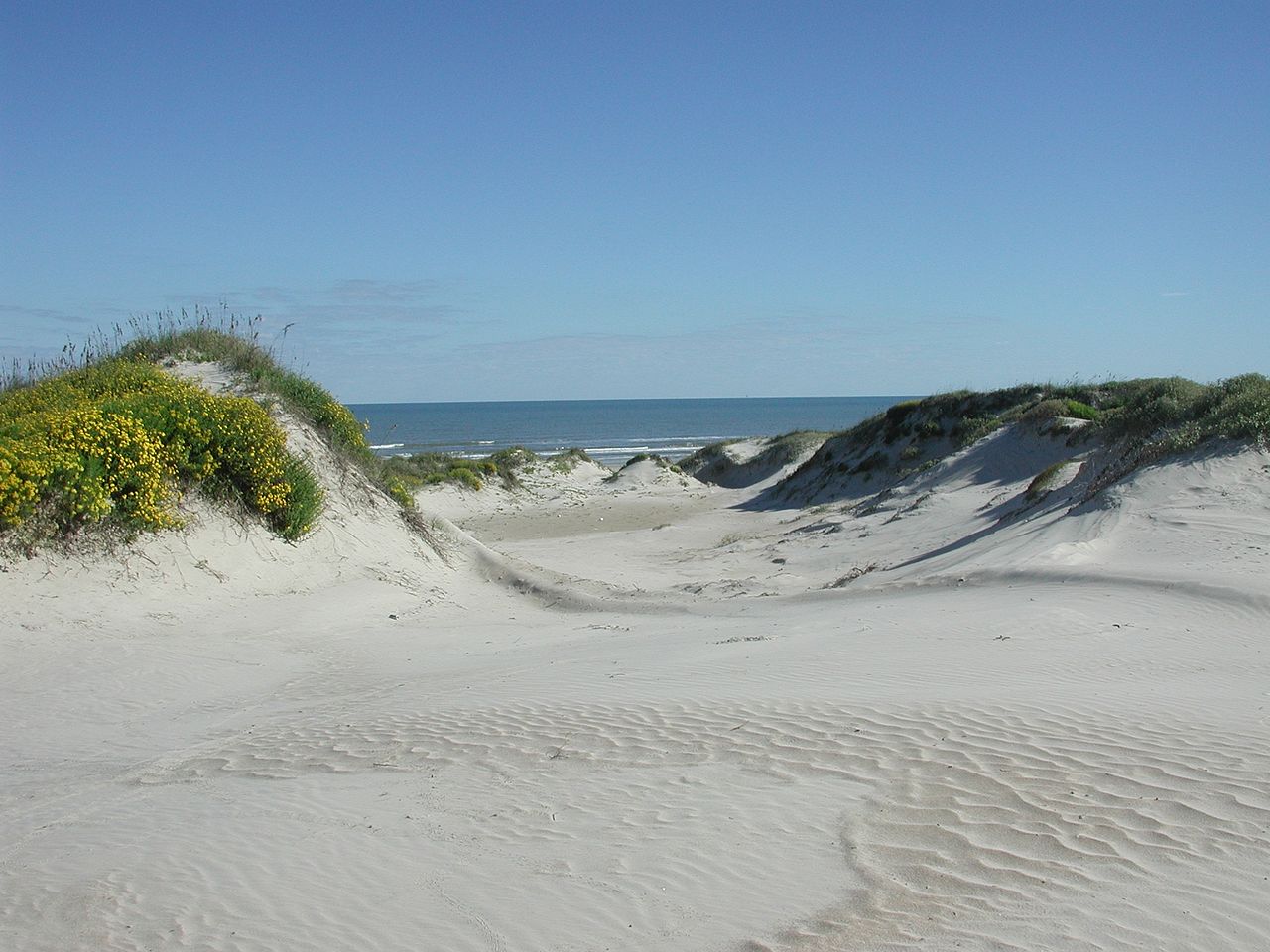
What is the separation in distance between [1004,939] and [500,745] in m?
3.77

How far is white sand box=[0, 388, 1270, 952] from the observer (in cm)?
403

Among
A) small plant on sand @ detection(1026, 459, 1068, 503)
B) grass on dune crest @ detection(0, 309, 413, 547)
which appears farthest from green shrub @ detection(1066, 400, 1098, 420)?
grass on dune crest @ detection(0, 309, 413, 547)

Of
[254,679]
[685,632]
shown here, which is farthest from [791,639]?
[254,679]

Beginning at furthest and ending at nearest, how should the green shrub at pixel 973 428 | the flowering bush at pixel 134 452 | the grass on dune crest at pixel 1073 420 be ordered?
the green shrub at pixel 973 428 < the grass on dune crest at pixel 1073 420 < the flowering bush at pixel 134 452

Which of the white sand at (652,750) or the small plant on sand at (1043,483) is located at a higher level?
the small plant on sand at (1043,483)

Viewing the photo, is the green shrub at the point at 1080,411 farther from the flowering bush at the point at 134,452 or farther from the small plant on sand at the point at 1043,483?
the flowering bush at the point at 134,452

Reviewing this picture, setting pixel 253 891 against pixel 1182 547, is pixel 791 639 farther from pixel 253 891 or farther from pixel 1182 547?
pixel 253 891

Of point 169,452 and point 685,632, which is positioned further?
point 169,452

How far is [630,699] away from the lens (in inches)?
303

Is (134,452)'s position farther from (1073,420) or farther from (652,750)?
(1073,420)

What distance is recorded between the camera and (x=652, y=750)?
249 inches

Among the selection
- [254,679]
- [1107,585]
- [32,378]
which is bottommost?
[254,679]

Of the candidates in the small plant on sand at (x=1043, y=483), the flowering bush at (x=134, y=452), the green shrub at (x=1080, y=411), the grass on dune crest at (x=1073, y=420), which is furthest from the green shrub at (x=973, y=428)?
the flowering bush at (x=134, y=452)

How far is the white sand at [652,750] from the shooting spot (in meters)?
4.03
